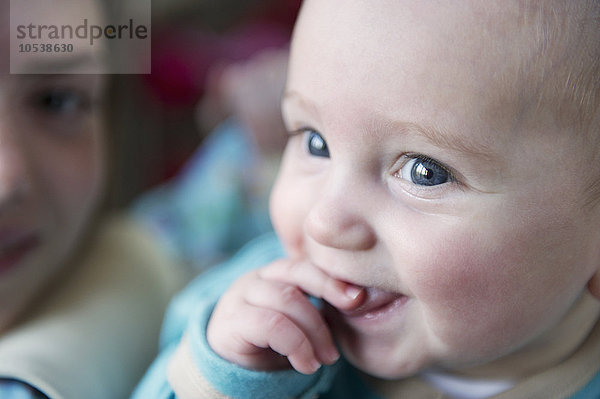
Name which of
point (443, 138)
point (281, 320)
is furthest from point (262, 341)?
point (443, 138)

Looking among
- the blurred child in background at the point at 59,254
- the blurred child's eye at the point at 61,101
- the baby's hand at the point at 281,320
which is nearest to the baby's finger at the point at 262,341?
the baby's hand at the point at 281,320

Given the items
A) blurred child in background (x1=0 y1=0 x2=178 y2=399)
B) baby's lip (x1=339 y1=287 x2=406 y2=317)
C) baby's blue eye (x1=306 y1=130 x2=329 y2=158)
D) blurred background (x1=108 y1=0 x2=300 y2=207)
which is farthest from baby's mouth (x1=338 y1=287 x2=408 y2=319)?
blurred background (x1=108 y1=0 x2=300 y2=207)

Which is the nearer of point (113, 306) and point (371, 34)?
point (371, 34)

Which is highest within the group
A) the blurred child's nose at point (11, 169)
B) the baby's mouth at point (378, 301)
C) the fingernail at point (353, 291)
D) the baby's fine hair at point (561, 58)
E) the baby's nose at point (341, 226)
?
the baby's fine hair at point (561, 58)

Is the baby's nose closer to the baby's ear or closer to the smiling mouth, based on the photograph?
the baby's ear

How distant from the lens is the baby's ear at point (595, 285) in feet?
2.00

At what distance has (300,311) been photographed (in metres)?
0.61

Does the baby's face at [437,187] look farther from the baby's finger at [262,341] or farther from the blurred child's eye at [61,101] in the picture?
the blurred child's eye at [61,101]

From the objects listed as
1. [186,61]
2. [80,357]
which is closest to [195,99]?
[186,61]

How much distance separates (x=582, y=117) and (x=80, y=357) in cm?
58

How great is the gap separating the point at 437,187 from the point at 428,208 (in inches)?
0.7

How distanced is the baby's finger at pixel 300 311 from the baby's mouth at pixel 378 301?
0.03 m

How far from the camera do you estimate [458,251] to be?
55cm

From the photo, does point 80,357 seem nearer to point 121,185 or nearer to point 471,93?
point 471,93
